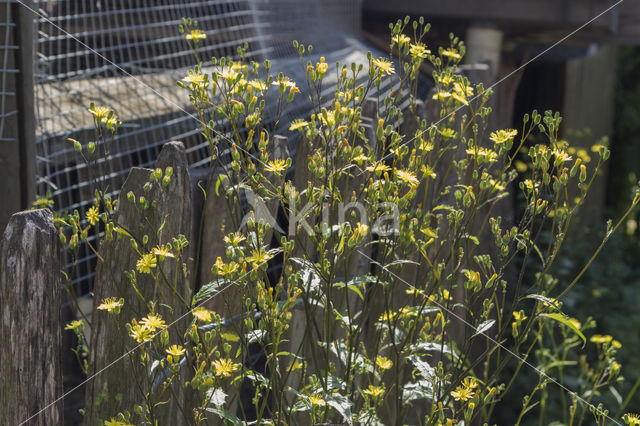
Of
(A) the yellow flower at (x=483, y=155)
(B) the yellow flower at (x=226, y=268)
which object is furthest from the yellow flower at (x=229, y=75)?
(A) the yellow flower at (x=483, y=155)

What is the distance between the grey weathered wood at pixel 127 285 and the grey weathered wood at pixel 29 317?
17 cm

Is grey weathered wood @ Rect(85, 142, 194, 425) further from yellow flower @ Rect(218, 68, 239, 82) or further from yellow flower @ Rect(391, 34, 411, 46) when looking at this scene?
yellow flower @ Rect(391, 34, 411, 46)

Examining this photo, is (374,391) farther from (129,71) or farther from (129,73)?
(129,71)

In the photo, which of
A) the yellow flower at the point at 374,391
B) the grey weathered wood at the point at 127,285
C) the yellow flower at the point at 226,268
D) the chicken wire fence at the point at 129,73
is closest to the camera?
the yellow flower at the point at 226,268

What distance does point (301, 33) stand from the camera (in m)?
3.81

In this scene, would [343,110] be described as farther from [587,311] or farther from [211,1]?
[587,311]

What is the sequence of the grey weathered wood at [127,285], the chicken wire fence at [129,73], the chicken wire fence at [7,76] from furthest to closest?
the chicken wire fence at [129,73]
the chicken wire fence at [7,76]
the grey weathered wood at [127,285]

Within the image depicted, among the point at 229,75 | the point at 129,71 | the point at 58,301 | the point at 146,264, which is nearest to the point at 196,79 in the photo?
the point at 229,75

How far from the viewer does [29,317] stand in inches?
54.6

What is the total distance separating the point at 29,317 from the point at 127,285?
0.81ft

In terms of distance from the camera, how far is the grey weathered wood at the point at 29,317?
A: 1363 mm

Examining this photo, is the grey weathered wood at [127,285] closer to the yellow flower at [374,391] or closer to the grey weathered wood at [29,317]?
the grey weathered wood at [29,317]

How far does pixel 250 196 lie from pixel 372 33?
3.91 m

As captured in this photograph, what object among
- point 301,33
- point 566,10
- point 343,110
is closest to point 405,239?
point 343,110
